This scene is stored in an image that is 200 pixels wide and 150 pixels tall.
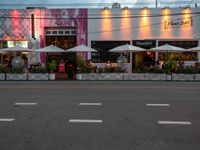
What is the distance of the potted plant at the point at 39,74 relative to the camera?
1077 inches

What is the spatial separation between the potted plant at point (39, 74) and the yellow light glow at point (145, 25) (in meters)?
11.4

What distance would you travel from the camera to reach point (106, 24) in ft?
115

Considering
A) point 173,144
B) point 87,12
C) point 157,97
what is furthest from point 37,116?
point 87,12

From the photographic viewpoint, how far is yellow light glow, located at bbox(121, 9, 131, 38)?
34.9m

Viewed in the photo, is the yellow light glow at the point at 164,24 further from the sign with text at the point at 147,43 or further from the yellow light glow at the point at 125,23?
the yellow light glow at the point at 125,23

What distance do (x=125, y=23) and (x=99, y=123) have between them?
2680cm

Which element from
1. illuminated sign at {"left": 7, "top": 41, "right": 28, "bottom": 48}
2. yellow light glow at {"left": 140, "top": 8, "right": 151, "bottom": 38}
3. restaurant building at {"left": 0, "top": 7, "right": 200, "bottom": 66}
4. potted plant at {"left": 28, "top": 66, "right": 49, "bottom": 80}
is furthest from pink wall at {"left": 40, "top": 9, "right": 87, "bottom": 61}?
potted plant at {"left": 28, "top": 66, "right": 49, "bottom": 80}

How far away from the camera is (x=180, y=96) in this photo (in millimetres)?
14844

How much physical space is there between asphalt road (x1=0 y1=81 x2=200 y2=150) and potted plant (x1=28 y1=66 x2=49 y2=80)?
13.4 meters

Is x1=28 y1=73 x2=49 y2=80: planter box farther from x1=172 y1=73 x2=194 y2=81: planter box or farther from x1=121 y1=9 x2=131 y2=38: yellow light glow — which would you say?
x1=121 y1=9 x2=131 y2=38: yellow light glow

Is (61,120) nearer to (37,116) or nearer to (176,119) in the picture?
(37,116)

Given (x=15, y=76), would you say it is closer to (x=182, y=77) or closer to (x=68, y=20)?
(x=68, y=20)

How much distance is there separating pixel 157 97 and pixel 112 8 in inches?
881

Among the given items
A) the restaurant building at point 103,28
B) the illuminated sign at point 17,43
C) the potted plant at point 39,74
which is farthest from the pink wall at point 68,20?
the potted plant at point 39,74
